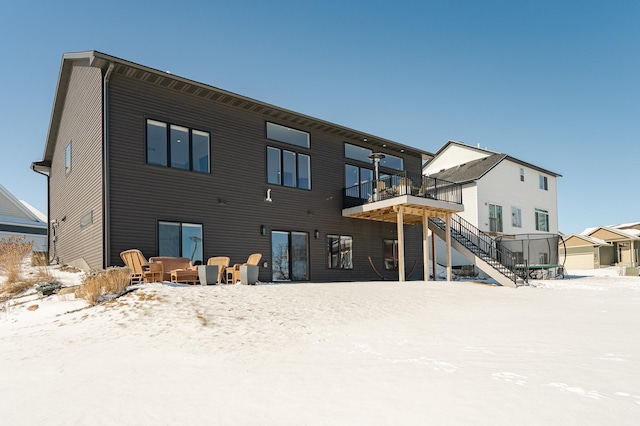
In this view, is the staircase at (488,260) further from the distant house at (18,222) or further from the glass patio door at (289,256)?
the distant house at (18,222)

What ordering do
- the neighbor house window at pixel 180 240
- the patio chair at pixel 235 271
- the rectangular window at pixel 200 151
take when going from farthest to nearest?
1. the rectangular window at pixel 200 151
2. the neighbor house window at pixel 180 240
3. the patio chair at pixel 235 271

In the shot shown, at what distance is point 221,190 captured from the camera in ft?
46.1

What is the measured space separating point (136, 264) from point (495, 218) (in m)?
20.9

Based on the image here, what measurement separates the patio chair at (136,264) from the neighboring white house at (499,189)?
16.2 meters

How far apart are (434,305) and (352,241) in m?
7.70

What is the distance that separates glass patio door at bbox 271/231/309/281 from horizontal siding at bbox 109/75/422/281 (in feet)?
0.79

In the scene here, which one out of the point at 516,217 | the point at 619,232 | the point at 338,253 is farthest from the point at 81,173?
the point at 619,232

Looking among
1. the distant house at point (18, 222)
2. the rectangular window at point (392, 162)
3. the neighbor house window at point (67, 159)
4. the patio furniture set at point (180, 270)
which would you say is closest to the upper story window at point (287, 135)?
the rectangular window at point (392, 162)

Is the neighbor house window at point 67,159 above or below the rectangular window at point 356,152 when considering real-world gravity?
below

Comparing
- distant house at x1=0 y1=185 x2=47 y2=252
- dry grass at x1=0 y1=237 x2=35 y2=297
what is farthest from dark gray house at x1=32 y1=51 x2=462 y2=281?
distant house at x1=0 y1=185 x2=47 y2=252

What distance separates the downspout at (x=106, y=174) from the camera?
11.6 m

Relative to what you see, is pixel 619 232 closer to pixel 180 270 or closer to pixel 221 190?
pixel 221 190

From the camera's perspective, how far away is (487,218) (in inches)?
1005

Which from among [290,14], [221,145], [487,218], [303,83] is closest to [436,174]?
[487,218]
